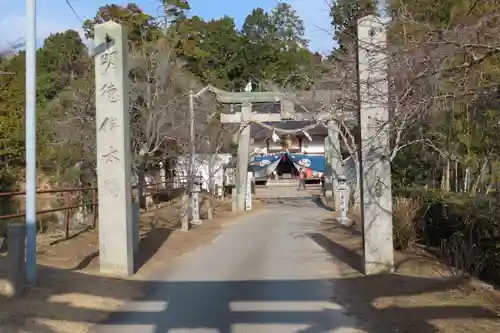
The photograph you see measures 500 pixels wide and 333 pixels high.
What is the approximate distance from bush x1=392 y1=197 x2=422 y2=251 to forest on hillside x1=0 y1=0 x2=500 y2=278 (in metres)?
0.05

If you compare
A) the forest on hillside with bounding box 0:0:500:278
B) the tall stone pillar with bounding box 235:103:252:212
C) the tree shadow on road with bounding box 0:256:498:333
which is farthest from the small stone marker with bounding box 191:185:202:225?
the tree shadow on road with bounding box 0:256:498:333

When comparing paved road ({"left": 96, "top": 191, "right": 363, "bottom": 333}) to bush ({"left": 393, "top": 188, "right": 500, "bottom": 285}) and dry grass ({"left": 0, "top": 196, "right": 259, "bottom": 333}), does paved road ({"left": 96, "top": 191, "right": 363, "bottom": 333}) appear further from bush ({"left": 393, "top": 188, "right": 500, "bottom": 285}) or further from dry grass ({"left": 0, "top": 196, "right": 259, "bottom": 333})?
bush ({"left": 393, "top": 188, "right": 500, "bottom": 285})

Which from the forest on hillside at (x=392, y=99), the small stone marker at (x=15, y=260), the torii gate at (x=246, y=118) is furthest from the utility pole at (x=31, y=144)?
the torii gate at (x=246, y=118)

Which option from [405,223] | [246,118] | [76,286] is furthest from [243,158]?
[76,286]

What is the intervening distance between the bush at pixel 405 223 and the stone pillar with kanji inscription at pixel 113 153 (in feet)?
18.3

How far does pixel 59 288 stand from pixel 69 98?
19114mm

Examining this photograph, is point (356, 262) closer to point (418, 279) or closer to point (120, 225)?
point (418, 279)

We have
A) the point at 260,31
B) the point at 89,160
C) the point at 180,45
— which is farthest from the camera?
the point at 260,31

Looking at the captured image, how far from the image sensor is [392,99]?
28.2 ft

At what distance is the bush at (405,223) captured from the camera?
1377 centimetres

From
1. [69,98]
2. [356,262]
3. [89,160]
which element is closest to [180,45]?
[69,98]

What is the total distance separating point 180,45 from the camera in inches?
1954

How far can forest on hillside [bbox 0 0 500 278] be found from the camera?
707cm

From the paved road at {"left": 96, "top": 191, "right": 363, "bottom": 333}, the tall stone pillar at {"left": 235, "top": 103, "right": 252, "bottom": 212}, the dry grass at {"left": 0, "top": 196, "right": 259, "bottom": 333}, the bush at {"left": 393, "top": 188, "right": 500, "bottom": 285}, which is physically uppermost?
the tall stone pillar at {"left": 235, "top": 103, "right": 252, "bottom": 212}
